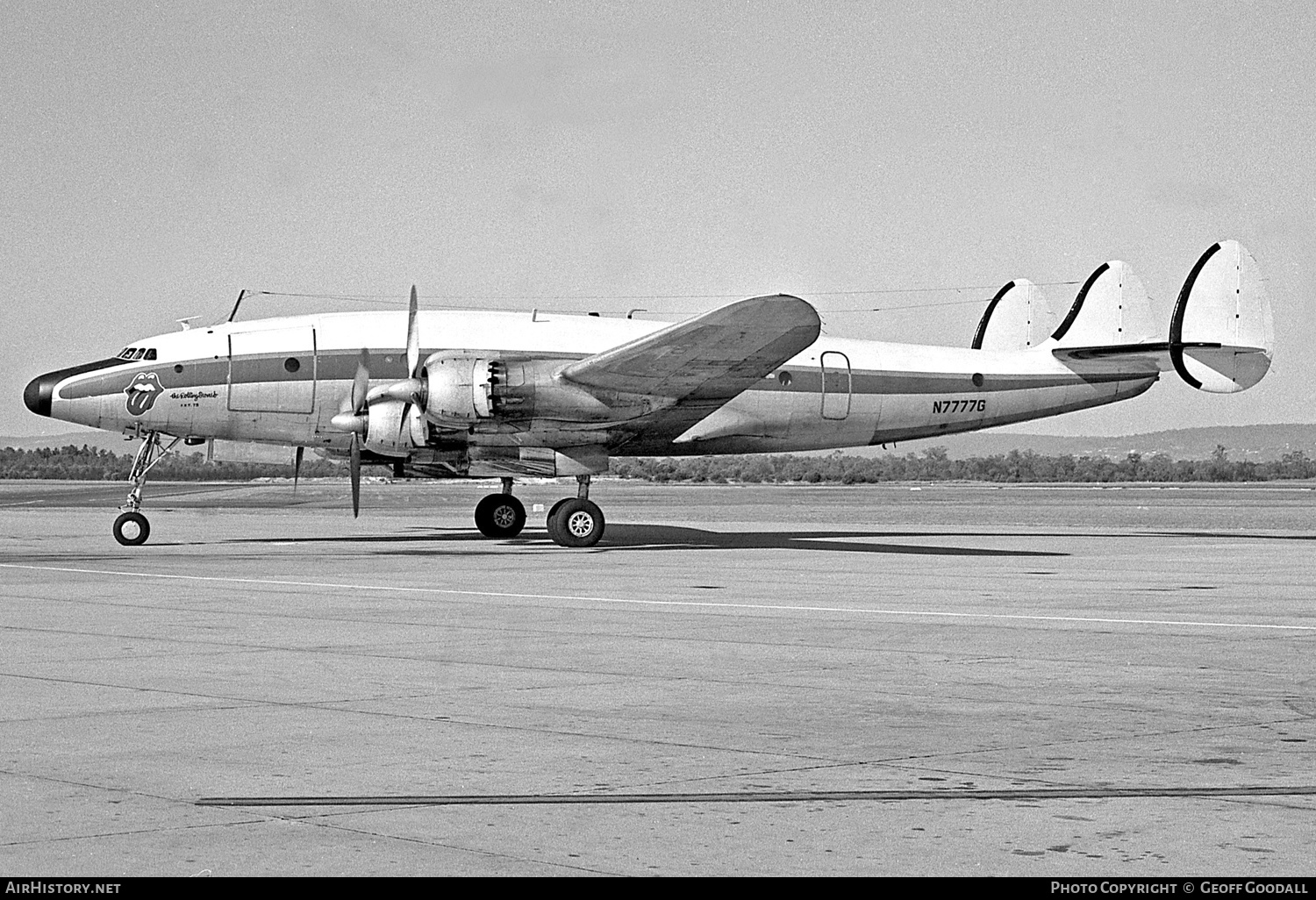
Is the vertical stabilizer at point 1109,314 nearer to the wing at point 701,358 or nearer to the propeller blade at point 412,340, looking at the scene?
the wing at point 701,358

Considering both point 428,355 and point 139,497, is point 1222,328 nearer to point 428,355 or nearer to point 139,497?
point 428,355

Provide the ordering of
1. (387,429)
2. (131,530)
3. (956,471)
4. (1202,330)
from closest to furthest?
1. (387,429)
2. (131,530)
3. (1202,330)
4. (956,471)

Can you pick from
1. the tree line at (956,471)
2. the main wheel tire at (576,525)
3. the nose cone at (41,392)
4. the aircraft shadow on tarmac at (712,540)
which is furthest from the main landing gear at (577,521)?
the tree line at (956,471)

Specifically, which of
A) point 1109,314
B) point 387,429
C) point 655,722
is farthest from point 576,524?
point 655,722

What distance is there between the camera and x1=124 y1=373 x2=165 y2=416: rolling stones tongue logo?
31797 millimetres

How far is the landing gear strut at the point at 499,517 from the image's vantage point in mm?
35000

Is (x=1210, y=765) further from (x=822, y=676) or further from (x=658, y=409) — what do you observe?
(x=658, y=409)

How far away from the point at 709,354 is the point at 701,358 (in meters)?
0.22

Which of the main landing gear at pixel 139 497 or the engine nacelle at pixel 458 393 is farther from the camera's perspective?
the main landing gear at pixel 139 497

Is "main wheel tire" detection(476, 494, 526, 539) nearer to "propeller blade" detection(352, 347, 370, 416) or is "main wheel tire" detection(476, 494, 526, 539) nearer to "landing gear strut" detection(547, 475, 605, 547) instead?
"landing gear strut" detection(547, 475, 605, 547)

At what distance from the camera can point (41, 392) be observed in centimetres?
3228

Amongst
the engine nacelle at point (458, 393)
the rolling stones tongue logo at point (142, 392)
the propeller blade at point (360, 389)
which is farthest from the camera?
the rolling stones tongue logo at point (142, 392)

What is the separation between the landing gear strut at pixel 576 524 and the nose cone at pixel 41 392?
1093 cm
